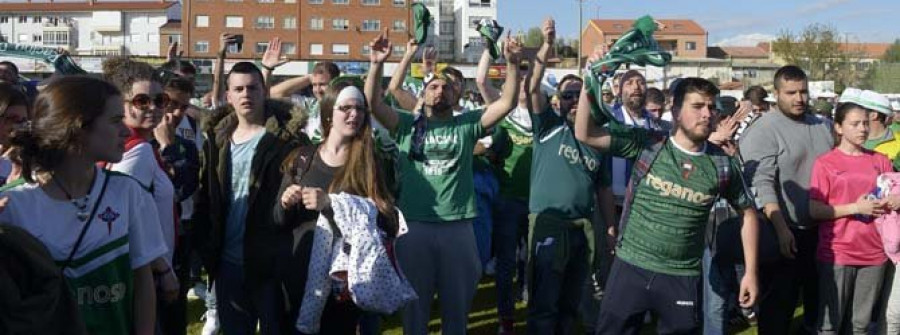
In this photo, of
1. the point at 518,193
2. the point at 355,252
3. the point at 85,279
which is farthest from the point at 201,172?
the point at 518,193

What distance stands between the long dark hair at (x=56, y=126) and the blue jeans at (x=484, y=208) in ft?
14.0

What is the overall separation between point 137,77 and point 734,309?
564cm

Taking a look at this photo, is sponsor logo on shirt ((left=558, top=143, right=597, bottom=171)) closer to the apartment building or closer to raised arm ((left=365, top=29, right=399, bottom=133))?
raised arm ((left=365, top=29, right=399, bottom=133))

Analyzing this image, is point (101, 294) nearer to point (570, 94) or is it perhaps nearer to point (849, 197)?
point (849, 197)

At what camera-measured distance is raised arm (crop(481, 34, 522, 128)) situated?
5.32m

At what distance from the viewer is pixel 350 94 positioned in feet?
15.4

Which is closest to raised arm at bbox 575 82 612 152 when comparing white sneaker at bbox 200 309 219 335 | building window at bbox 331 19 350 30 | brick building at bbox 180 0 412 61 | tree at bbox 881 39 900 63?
white sneaker at bbox 200 309 219 335

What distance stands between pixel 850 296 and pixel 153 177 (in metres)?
4.48

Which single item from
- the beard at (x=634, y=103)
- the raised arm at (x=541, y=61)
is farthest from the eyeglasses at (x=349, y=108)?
the beard at (x=634, y=103)

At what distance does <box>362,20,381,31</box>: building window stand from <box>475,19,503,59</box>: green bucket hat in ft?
255

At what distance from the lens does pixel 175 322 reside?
4.88 meters

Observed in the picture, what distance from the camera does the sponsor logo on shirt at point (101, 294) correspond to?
117 inches

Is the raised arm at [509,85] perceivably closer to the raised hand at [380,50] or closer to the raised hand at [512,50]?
the raised hand at [512,50]

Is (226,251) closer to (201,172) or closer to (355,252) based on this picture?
(201,172)
